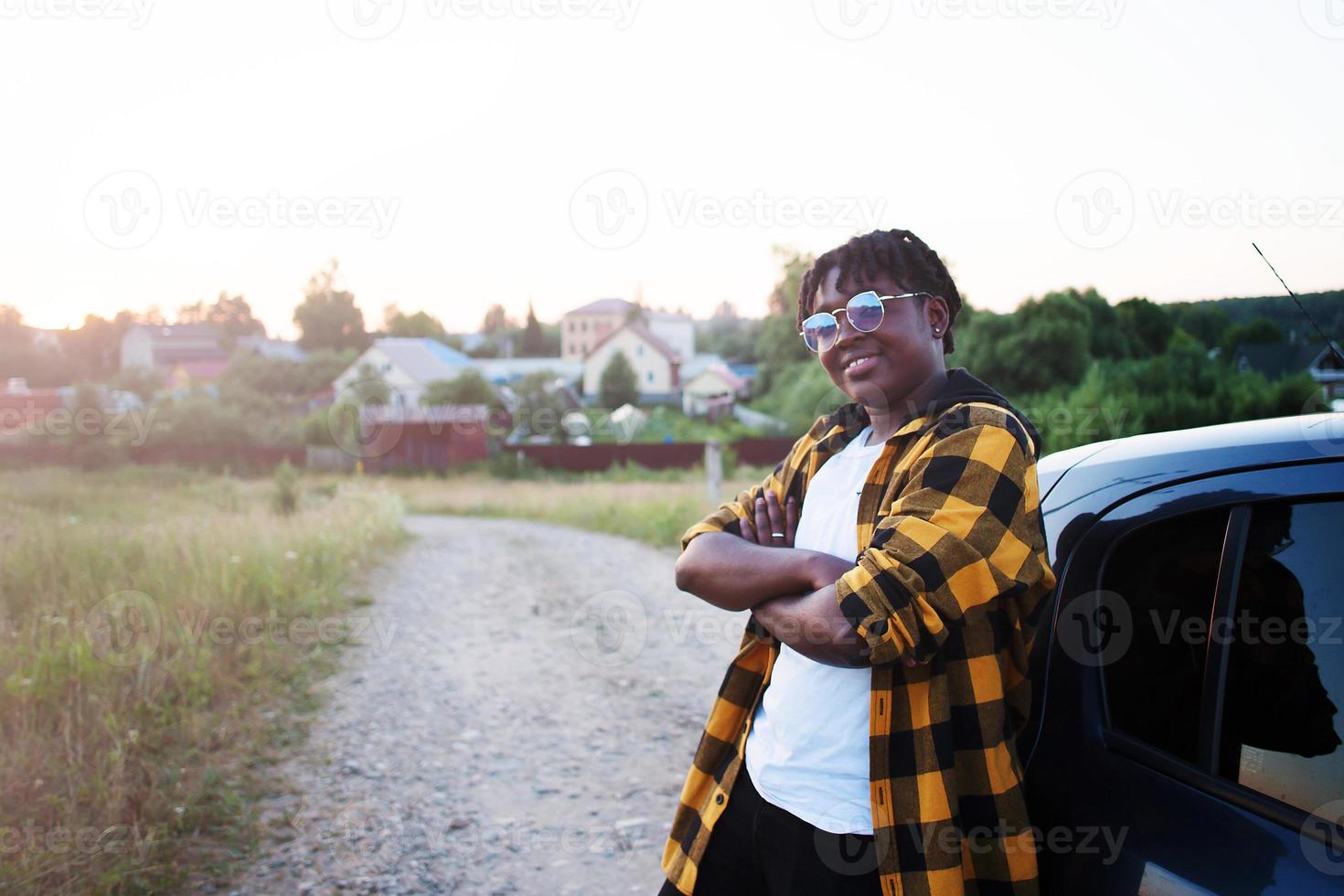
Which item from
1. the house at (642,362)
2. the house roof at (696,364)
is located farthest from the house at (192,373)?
the house roof at (696,364)

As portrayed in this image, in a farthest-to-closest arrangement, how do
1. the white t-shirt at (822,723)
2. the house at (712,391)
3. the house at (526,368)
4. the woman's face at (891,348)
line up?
1. the house at (526,368)
2. the house at (712,391)
3. the woman's face at (891,348)
4. the white t-shirt at (822,723)

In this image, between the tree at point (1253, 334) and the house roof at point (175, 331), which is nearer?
the tree at point (1253, 334)

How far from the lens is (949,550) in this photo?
149cm

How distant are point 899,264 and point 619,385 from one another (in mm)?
46715

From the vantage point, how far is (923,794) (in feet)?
4.98

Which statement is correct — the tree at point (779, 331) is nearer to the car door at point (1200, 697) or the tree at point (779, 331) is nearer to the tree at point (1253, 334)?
the tree at point (1253, 334)

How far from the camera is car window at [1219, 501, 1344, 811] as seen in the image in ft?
4.09

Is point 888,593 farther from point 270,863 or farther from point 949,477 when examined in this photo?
point 270,863

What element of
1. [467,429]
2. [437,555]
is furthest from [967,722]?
[467,429]

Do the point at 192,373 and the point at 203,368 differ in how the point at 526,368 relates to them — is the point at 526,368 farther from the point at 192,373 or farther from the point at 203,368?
the point at 192,373

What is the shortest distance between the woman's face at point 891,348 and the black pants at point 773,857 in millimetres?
872

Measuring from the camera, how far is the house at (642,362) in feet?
164

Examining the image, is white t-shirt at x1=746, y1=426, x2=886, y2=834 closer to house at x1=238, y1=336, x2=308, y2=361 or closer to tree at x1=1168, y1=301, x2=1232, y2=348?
tree at x1=1168, y1=301, x2=1232, y2=348

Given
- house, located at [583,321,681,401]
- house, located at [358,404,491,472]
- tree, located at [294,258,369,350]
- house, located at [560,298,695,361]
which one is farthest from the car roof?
house, located at [560,298,695,361]
